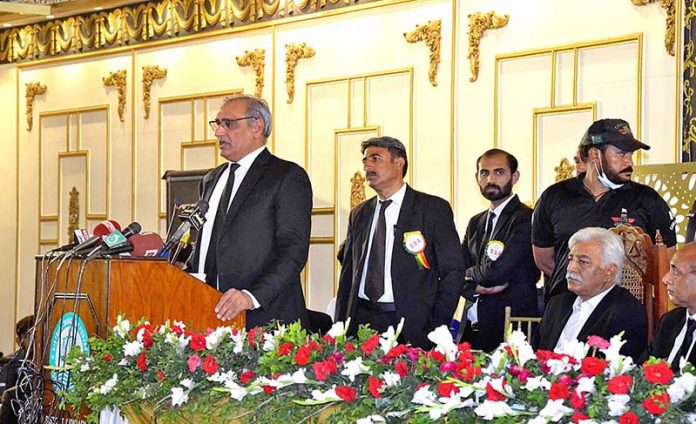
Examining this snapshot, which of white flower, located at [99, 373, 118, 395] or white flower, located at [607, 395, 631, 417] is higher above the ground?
white flower, located at [607, 395, 631, 417]

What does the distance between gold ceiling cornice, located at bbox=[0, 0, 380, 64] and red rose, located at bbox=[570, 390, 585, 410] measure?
6.68 m

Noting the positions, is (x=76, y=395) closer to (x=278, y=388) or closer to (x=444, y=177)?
(x=278, y=388)

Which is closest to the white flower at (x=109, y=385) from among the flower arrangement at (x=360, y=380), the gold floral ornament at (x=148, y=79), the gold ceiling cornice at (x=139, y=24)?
the flower arrangement at (x=360, y=380)

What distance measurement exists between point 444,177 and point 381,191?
9.56 ft

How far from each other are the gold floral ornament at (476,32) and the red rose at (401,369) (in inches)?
219

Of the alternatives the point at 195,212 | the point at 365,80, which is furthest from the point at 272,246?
the point at 365,80

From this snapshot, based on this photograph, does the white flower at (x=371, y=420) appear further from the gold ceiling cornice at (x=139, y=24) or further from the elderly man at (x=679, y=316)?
the gold ceiling cornice at (x=139, y=24)

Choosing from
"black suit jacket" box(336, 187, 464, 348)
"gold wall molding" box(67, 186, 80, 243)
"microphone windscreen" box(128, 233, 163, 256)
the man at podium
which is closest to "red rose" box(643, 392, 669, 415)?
the man at podium

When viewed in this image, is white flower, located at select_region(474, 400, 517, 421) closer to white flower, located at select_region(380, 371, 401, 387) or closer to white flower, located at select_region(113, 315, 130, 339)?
white flower, located at select_region(380, 371, 401, 387)

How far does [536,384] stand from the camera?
2330 mm

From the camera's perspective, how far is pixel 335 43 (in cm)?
905

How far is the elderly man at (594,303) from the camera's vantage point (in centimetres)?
396

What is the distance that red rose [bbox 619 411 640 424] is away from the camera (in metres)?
2.17

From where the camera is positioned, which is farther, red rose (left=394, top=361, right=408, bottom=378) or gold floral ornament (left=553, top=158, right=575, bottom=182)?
gold floral ornament (left=553, top=158, right=575, bottom=182)
